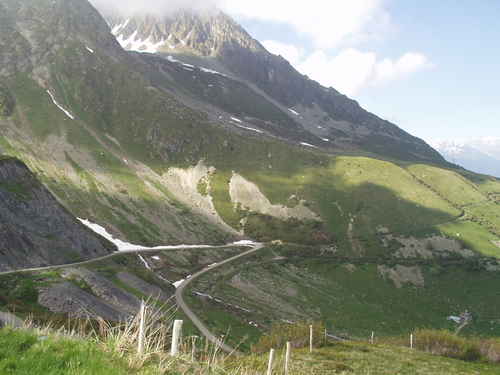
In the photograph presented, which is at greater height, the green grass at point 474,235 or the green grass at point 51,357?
the green grass at point 474,235

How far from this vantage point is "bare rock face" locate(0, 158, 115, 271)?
69875 millimetres

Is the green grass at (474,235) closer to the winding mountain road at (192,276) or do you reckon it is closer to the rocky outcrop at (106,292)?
the winding mountain road at (192,276)

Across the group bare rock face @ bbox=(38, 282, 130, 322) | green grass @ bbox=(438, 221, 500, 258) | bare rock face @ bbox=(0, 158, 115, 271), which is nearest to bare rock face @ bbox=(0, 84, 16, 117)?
bare rock face @ bbox=(0, 158, 115, 271)

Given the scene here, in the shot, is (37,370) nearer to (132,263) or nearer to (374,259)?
(132,263)

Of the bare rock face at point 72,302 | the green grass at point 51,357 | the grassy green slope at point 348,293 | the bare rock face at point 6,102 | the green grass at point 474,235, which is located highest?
the bare rock face at point 6,102

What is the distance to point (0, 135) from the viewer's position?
158125 millimetres

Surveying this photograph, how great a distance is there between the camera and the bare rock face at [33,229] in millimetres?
69875

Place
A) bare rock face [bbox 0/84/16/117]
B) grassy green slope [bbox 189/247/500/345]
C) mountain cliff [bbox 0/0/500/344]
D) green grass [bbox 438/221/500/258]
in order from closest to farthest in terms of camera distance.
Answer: mountain cliff [bbox 0/0/500/344] < grassy green slope [bbox 189/247/500/345] < green grass [bbox 438/221/500/258] < bare rock face [bbox 0/84/16/117]

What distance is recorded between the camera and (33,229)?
82.8 meters

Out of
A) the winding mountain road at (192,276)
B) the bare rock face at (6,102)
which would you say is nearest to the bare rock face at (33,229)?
the winding mountain road at (192,276)

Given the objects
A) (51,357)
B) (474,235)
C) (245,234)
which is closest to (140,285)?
(51,357)

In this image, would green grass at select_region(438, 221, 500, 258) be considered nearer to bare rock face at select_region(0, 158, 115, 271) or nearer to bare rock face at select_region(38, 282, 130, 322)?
bare rock face at select_region(0, 158, 115, 271)

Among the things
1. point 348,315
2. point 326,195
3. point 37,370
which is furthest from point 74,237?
point 326,195

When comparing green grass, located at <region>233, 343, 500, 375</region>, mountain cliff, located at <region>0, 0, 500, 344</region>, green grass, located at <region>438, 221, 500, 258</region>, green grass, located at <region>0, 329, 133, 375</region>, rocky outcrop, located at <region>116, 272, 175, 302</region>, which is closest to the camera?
green grass, located at <region>0, 329, 133, 375</region>
